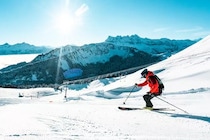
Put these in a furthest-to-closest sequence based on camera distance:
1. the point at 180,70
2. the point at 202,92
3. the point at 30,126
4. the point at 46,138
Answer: the point at 180,70 → the point at 202,92 → the point at 30,126 → the point at 46,138

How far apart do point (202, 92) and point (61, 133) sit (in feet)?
50.2

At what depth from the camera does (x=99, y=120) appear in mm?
9711

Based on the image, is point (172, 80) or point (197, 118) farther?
point (172, 80)

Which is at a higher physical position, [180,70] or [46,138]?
[180,70]

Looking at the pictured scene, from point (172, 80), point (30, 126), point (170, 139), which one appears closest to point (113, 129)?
point (170, 139)

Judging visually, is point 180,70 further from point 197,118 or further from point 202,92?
point 197,118

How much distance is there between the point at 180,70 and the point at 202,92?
35.4 ft

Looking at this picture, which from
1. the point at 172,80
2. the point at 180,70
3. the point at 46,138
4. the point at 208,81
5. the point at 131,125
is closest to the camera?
the point at 46,138

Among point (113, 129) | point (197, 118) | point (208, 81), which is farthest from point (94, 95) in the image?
point (113, 129)

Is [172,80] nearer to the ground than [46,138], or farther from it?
farther from it

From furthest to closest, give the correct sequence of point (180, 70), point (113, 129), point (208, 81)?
1. point (180, 70)
2. point (208, 81)
3. point (113, 129)

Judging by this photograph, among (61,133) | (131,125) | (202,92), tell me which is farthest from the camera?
(202,92)

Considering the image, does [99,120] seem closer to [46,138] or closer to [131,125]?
[131,125]

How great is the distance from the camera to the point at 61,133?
22.7 ft
